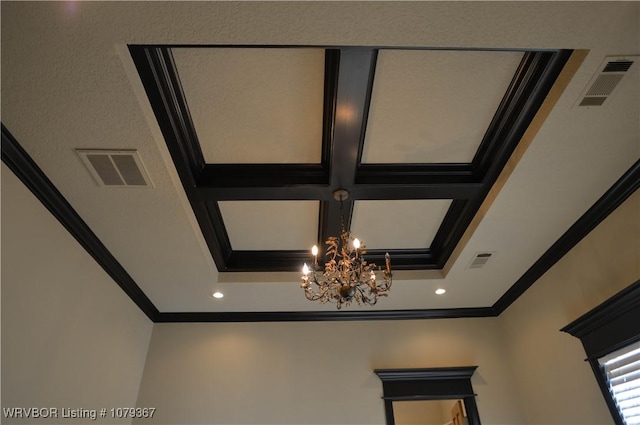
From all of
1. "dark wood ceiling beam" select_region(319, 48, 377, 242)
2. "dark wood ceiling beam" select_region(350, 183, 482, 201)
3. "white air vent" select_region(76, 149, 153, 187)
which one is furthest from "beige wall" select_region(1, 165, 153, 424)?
"dark wood ceiling beam" select_region(350, 183, 482, 201)

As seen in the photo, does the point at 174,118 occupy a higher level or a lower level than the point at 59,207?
higher

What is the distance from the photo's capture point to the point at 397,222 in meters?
3.36

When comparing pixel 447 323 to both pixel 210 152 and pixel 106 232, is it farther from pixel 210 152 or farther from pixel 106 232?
→ pixel 106 232

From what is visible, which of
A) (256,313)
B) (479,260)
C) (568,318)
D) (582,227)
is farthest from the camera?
(256,313)

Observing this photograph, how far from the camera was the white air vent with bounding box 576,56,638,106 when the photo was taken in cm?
187

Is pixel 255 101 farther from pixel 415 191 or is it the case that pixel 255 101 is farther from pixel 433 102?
pixel 415 191

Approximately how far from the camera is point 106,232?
9.78 feet

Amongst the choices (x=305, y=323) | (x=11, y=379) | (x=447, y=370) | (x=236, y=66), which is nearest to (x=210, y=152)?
(x=236, y=66)

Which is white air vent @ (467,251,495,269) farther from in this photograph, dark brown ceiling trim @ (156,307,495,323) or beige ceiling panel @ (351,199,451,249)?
dark brown ceiling trim @ (156,307,495,323)

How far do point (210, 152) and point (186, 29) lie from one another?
3.35 feet

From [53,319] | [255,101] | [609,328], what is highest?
[255,101]

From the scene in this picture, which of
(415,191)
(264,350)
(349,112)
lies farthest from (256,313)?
(349,112)

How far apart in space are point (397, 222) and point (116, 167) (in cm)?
218

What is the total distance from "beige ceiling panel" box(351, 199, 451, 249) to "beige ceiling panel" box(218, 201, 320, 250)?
40 cm
